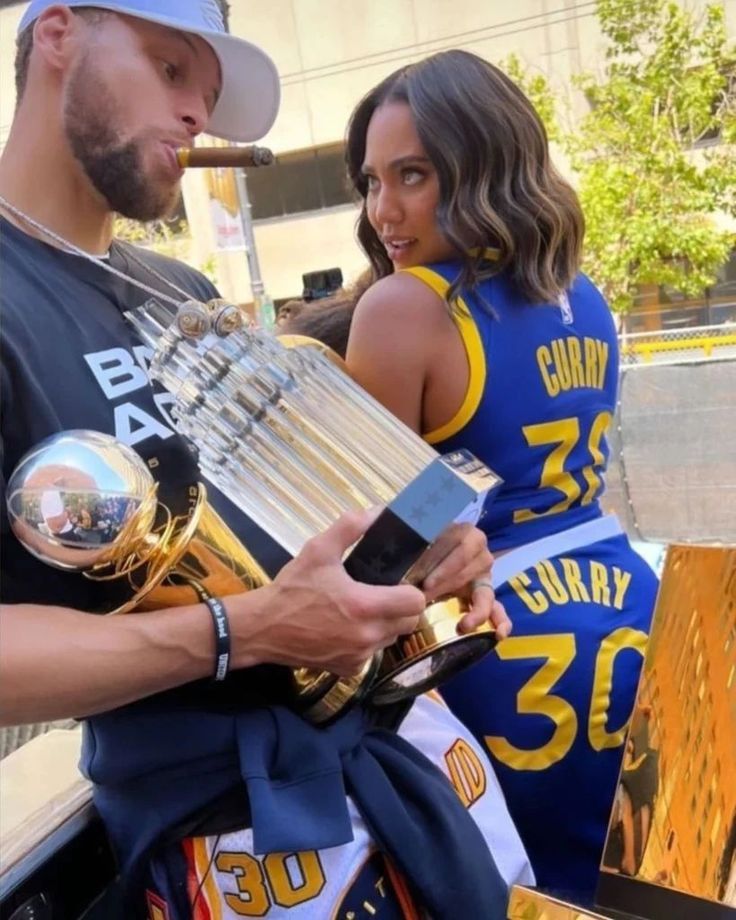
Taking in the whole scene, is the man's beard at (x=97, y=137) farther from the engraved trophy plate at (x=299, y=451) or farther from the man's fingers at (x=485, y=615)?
the man's fingers at (x=485, y=615)

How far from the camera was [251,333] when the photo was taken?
99cm

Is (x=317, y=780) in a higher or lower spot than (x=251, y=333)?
lower

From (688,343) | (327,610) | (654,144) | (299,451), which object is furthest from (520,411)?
(654,144)

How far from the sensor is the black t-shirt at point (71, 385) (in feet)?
2.87

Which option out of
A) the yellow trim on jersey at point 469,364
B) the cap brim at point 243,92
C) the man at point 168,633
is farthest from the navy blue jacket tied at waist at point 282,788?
the cap brim at point 243,92

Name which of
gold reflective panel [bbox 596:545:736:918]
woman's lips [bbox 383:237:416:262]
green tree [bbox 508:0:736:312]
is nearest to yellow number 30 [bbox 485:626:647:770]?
gold reflective panel [bbox 596:545:736:918]

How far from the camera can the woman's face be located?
1.26 meters

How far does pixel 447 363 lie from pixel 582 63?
10456 millimetres

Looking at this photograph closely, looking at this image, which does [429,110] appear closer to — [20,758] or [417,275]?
[417,275]

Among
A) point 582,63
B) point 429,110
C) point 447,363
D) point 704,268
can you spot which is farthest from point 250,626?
point 582,63

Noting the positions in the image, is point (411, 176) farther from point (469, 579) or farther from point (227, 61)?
point (469, 579)

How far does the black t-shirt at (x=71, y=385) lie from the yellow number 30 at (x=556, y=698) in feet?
1.16

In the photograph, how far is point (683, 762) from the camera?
2.75ft

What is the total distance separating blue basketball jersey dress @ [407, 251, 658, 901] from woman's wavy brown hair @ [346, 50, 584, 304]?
0.17 ft
